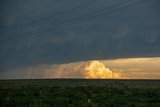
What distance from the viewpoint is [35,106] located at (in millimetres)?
28922

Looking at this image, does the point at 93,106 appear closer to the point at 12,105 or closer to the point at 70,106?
the point at 70,106

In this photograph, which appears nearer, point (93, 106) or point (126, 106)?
point (93, 106)

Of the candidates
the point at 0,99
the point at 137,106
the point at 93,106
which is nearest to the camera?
the point at 93,106

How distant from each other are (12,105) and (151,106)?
382 inches

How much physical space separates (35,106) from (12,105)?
2.32 meters

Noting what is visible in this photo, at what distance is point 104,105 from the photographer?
32188 millimetres

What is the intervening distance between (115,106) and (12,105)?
734 centimetres

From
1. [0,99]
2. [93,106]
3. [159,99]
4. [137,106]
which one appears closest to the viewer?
[93,106]

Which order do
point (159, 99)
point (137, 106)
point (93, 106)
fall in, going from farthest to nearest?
point (159, 99) → point (137, 106) → point (93, 106)

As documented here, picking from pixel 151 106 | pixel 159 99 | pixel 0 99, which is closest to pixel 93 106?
pixel 151 106

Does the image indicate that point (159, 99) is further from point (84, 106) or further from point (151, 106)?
point (84, 106)

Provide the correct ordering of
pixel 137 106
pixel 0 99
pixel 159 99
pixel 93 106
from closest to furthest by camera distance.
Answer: pixel 93 106 → pixel 137 106 → pixel 0 99 → pixel 159 99

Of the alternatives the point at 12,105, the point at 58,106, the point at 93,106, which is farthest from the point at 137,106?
the point at 12,105

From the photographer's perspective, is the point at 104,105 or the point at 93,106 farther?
the point at 104,105
